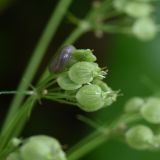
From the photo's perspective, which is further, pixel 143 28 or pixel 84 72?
pixel 143 28

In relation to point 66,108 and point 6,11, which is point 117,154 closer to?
point 66,108

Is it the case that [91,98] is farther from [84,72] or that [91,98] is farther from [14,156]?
[14,156]

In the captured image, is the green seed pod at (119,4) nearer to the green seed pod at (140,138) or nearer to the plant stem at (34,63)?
the plant stem at (34,63)

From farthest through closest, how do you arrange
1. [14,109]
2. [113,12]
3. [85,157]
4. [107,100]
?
1. [85,157]
2. [113,12]
3. [14,109]
4. [107,100]

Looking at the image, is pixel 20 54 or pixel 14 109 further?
pixel 20 54

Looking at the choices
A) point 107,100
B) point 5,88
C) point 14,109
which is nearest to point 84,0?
point 5,88

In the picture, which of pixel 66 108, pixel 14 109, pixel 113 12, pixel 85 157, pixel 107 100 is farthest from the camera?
pixel 66 108

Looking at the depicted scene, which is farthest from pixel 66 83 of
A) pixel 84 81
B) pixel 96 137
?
pixel 96 137
